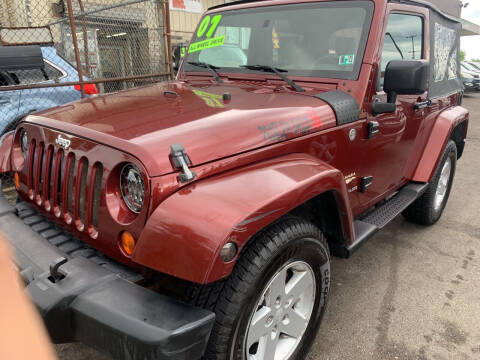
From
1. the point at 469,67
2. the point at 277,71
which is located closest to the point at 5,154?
the point at 277,71

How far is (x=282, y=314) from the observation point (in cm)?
197

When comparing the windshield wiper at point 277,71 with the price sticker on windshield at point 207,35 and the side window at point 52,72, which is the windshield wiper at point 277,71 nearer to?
the price sticker on windshield at point 207,35

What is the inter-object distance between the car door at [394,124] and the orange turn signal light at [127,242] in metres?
1.68

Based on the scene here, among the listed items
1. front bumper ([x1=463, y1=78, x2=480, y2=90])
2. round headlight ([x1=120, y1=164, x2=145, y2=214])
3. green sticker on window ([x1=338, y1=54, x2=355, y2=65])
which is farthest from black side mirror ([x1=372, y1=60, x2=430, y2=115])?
front bumper ([x1=463, y1=78, x2=480, y2=90])

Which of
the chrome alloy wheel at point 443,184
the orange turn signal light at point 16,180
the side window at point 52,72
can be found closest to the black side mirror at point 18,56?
the side window at point 52,72

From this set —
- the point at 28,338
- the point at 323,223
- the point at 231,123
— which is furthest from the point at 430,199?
the point at 28,338

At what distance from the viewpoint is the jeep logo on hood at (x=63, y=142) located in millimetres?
1931

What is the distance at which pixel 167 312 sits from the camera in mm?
1480

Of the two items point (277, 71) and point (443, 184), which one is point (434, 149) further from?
point (277, 71)

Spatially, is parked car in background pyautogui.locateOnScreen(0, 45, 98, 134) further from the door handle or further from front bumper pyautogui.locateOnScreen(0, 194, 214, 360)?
the door handle

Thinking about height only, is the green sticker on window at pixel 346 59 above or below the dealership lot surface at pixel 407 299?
above

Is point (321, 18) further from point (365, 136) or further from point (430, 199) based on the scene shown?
point (430, 199)

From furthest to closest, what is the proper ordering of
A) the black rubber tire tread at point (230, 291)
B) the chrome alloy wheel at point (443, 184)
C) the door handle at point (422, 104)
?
1. the chrome alloy wheel at point (443, 184)
2. the door handle at point (422, 104)
3. the black rubber tire tread at point (230, 291)

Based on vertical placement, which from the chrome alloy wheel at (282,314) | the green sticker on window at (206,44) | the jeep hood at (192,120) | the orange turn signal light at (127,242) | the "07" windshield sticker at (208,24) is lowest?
the chrome alloy wheel at (282,314)
